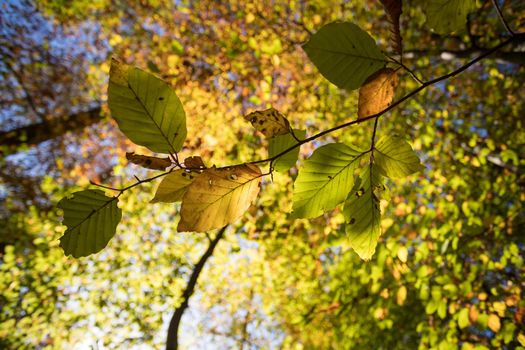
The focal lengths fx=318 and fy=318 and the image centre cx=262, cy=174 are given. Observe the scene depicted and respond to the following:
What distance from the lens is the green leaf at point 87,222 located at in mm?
671

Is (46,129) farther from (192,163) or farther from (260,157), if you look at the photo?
(192,163)

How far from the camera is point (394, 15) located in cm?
64

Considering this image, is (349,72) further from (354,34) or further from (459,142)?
(459,142)

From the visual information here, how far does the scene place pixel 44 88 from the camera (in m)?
10.7

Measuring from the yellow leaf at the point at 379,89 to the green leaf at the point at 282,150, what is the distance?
18 centimetres

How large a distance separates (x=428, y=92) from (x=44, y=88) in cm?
1177

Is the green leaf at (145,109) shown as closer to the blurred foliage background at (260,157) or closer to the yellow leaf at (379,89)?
the yellow leaf at (379,89)

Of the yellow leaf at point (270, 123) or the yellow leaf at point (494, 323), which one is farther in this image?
the yellow leaf at point (494, 323)

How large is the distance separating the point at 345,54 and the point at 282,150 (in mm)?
250

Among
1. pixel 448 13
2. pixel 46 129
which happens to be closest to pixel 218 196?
pixel 448 13

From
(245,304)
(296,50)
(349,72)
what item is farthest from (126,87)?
(245,304)

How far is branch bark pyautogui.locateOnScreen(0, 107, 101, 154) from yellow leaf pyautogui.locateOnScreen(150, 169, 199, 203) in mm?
10738

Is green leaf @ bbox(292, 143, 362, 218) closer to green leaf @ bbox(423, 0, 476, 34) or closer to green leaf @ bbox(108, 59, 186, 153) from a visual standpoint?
green leaf @ bbox(108, 59, 186, 153)

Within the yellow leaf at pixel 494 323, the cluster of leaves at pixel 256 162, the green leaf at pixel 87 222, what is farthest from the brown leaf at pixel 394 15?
the yellow leaf at pixel 494 323
